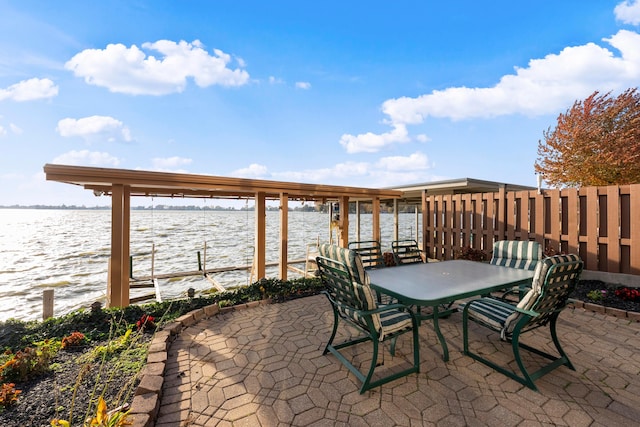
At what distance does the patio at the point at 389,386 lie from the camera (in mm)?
1942

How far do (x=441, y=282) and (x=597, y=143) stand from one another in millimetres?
12033

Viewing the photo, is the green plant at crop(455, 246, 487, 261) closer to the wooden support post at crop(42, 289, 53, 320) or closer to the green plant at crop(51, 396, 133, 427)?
the green plant at crop(51, 396, 133, 427)

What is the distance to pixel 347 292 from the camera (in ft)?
7.92

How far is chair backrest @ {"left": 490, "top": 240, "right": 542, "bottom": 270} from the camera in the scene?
365 centimetres

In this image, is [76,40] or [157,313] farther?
[76,40]

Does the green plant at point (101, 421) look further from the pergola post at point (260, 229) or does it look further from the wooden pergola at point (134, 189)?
the pergola post at point (260, 229)

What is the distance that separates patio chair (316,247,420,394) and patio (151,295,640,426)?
91 millimetres

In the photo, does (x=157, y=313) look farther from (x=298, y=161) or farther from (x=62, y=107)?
(x=298, y=161)

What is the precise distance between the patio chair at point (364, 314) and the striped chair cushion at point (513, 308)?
74cm

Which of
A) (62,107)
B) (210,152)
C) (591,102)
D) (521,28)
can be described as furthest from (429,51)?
(62,107)

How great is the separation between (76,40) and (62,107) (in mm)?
1485

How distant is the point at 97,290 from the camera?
967cm

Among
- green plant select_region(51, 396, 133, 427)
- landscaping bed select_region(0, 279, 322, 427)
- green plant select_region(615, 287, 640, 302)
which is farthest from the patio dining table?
landscaping bed select_region(0, 279, 322, 427)

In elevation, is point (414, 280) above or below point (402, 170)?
below
